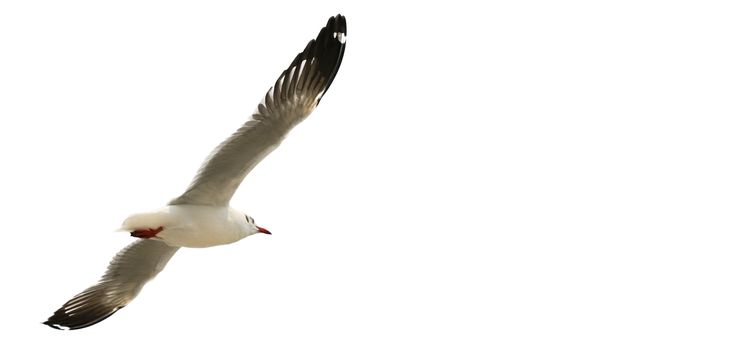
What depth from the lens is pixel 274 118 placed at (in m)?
10.4

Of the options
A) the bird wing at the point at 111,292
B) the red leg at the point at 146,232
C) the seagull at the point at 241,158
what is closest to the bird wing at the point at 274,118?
the seagull at the point at 241,158

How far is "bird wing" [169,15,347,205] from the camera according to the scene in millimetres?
10391

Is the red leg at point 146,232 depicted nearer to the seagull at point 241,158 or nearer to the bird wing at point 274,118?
the seagull at point 241,158

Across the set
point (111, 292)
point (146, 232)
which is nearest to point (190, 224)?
point (146, 232)

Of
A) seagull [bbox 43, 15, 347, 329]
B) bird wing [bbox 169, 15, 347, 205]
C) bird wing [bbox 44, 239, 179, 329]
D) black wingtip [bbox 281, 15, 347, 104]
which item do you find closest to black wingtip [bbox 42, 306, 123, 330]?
bird wing [bbox 44, 239, 179, 329]

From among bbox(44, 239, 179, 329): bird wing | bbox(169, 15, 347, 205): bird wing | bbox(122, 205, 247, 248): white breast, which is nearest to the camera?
bbox(169, 15, 347, 205): bird wing

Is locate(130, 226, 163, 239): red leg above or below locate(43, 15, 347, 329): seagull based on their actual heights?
below

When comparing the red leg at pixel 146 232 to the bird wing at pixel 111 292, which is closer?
the red leg at pixel 146 232

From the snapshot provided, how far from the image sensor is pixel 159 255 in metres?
12.1

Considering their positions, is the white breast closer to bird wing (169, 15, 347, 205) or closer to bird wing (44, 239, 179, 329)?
bird wing (169, 15, 347, 205)

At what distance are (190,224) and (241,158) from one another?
718mm

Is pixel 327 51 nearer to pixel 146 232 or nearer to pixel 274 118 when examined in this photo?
pixel 274 118

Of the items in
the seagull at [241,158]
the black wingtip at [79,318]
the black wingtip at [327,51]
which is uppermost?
the black wingtip at [327,51]

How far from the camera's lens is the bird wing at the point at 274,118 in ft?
34.1
